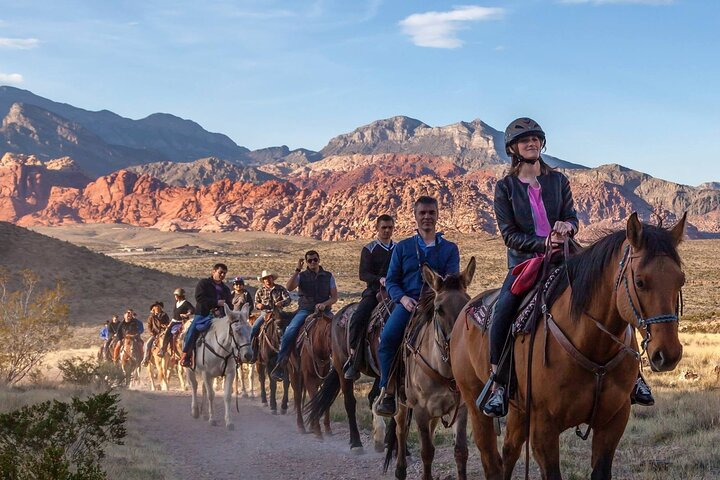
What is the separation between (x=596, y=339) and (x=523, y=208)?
4.59ft

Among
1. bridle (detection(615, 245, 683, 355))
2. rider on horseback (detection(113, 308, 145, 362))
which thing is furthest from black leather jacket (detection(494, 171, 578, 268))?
rider on horseback (detection(113, 308, 145, 362))

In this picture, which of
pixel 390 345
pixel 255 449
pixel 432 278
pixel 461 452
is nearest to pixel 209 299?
pixel 255 449

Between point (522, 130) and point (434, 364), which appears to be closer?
Answer: point (522, 130)

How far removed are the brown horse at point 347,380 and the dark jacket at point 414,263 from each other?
1.49 meters

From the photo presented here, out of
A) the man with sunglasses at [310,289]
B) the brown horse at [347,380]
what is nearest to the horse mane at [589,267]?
the brown horse at [347,380]

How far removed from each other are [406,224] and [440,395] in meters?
133

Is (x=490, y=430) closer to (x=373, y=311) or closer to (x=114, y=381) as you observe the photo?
(x=373, y=311)

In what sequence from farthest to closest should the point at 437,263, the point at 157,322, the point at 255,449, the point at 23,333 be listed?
the point at 157,322 < the point at 23,333 < the point at 255,449 < the point at 437,263

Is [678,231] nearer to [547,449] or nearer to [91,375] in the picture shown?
[547,449]

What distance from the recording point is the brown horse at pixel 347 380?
1065 cm

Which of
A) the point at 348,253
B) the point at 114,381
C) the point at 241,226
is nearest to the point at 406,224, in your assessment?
the point at 348,253

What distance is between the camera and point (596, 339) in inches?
207

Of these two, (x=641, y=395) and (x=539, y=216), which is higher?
(x=539, y=216)

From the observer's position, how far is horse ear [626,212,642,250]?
15.5 feet
